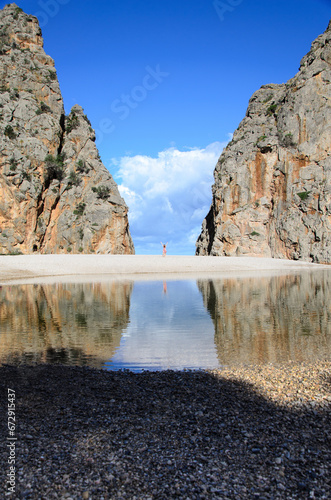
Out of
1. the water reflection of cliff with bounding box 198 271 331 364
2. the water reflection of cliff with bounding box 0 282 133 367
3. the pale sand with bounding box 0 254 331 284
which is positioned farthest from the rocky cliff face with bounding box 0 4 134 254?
the water reflection of cliff with bounding box 198 271 331 364

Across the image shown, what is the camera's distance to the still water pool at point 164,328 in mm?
8609

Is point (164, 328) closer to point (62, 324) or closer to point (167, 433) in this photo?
point (62, 324)

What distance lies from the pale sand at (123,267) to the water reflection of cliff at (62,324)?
34.6 ft

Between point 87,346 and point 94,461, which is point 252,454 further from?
point 87,346

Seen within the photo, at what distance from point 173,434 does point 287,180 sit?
5409 centimetres

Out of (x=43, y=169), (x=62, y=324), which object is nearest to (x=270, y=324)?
(x=62, y=324)

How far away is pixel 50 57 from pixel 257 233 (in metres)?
45.8

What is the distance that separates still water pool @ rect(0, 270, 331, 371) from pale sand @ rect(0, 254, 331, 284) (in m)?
11.7

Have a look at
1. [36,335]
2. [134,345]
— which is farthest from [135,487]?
[36,335]

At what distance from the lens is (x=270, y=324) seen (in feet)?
39.7

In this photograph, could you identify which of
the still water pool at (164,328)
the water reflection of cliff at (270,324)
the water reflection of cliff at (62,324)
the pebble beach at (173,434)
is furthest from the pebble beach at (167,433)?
the water reflection of cliff at (62,324)

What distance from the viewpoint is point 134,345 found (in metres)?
9.71

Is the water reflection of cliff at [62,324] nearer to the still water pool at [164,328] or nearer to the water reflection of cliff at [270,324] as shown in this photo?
the still water pool at [164,328]

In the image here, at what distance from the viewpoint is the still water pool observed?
8609mm
